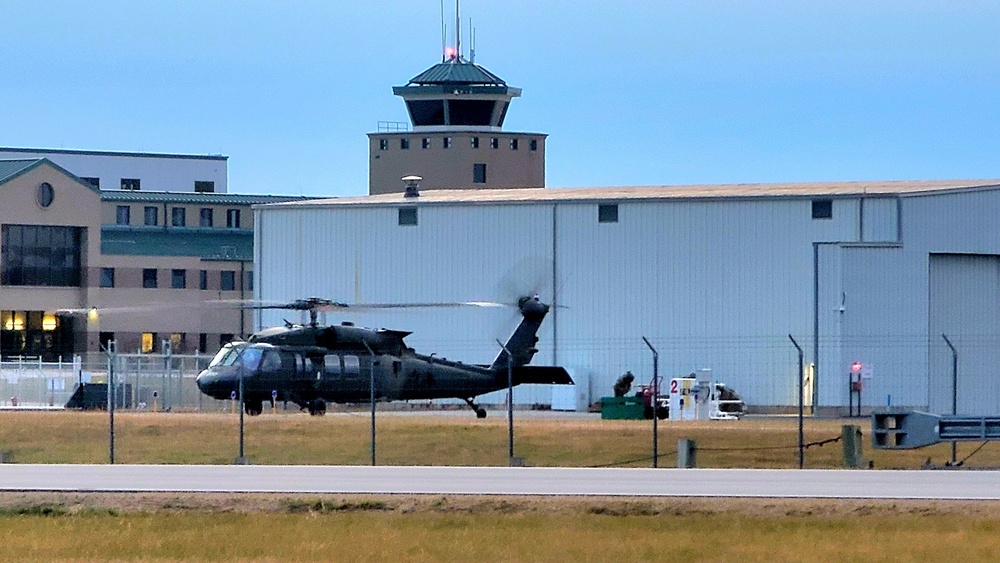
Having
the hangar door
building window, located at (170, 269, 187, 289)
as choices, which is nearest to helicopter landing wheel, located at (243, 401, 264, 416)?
the hangar door

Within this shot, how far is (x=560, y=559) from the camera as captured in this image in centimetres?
2130

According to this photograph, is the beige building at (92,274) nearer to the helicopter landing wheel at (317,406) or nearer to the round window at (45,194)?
the round window at (45,194)

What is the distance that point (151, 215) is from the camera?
130375mm

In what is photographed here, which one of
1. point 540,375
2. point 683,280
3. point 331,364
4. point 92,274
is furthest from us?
point 92,274

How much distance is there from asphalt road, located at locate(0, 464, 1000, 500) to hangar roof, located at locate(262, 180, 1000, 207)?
33105mm

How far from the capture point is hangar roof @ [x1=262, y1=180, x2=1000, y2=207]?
6544 centimetres

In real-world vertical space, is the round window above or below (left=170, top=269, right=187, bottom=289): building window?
above

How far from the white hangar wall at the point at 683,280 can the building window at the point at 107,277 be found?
138 ft

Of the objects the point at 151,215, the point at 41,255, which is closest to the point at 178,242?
the point at 41,255

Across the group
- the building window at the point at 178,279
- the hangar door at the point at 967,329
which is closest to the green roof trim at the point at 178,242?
the building window at the point at 178,279

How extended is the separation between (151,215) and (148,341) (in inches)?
751

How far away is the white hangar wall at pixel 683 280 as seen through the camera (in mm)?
63844

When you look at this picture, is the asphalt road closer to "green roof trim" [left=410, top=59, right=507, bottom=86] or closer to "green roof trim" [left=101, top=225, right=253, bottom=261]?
"green roof trim" [left=101, top=225, right=253, bottom=261]

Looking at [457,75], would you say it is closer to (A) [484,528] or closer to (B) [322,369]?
(B) [322,369]
